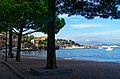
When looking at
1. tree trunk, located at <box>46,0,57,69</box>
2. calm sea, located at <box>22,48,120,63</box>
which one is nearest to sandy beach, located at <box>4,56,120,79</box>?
tree trunk, located at <box>46,0,57,69</box>

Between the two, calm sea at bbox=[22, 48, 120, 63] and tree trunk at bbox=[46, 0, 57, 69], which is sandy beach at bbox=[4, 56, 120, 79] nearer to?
tree trunk at bbox=[46, 0, 57, 69]

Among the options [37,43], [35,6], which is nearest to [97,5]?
[35,6]

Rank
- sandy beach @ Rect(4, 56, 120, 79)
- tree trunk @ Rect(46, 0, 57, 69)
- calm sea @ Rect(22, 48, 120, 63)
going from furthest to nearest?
calm sea @ Rect(22, 48, 120, 63)
tree trunk @ Rect(46, 0, 57, 69)
sandy beach @ Rect(4, 56, 120, 79)

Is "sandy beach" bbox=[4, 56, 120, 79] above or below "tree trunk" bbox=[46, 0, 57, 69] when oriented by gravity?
below

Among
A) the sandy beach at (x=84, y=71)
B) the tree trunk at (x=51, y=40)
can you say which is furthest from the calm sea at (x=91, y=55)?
the tree trunk at (x=51, y=40)

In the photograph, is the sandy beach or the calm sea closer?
the sandy beach

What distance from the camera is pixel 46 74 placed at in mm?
19297

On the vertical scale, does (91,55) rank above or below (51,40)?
below

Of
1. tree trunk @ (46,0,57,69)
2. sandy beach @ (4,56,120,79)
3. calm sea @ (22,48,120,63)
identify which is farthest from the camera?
calm sea @ (22,48,120,63)

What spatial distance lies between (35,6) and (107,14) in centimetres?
1128

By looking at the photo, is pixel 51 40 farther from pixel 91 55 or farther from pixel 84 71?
pixel 91 55

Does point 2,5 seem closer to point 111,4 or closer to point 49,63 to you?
point 49,63

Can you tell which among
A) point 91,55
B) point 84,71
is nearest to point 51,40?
point 84,71

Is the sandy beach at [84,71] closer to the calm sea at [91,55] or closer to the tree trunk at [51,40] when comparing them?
the tree trunk at [51,40]
